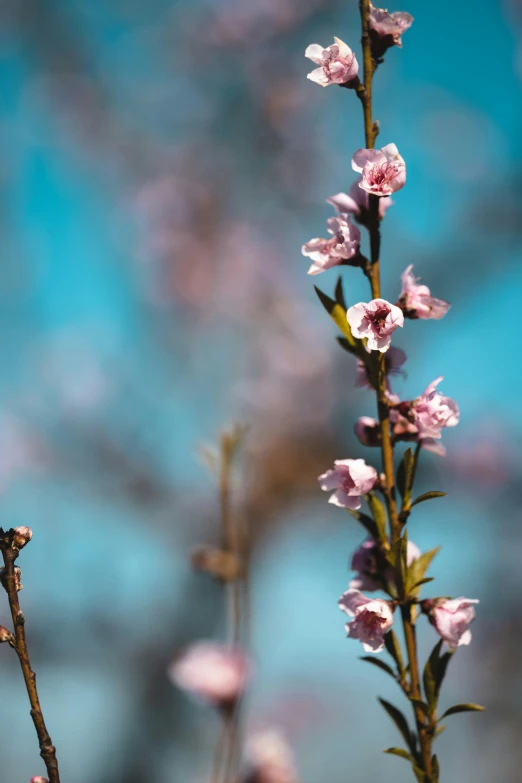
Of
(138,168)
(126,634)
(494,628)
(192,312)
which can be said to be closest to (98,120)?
(138,168)

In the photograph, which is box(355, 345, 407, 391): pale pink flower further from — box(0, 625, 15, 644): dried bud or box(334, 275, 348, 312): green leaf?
box(0, 625, 15, 644): dried bud

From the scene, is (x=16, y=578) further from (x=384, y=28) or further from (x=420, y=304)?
(x=384, y=28)

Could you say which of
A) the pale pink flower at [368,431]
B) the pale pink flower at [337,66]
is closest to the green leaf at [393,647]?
the pale pink flower at [368,431]

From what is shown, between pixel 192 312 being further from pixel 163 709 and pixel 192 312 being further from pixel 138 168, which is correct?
pixel 163 709

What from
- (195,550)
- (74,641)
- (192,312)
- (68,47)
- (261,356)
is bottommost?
(195,550)

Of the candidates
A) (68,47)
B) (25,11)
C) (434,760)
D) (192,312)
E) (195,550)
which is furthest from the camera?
(192,312)

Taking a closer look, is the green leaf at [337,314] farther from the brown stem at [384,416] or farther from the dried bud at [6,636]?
the dried bud at [6,636]

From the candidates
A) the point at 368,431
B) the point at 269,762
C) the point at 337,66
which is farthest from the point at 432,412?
the point at 269,762

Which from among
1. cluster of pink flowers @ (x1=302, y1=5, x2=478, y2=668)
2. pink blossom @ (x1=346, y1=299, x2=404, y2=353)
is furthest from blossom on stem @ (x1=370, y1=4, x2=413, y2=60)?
pink blossom @ (x1=346, y1=299, x2=404, y2=353)
